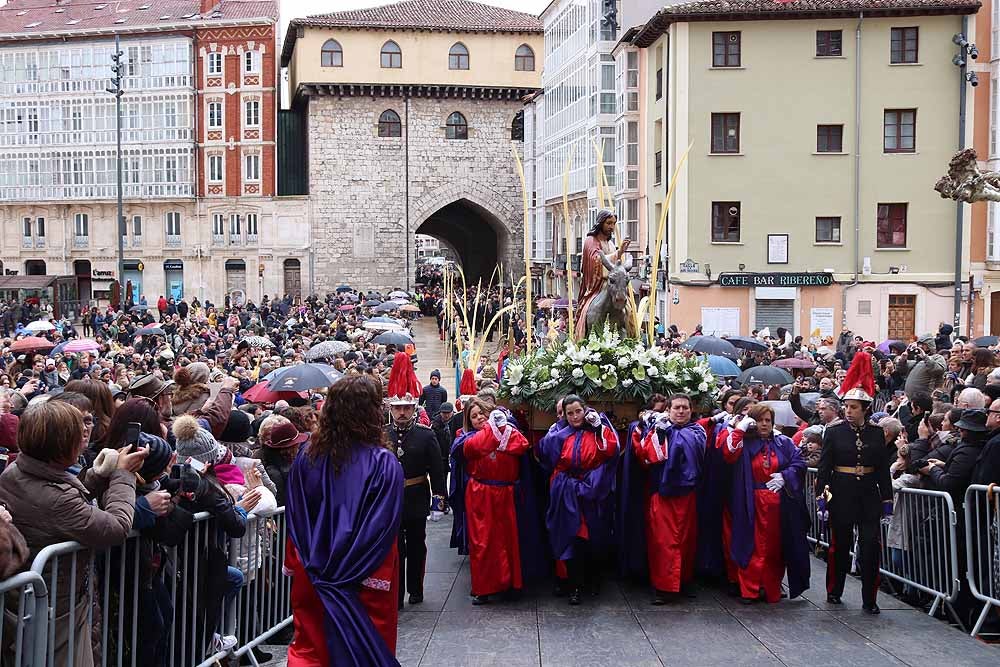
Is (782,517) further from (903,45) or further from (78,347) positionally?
(903,45)

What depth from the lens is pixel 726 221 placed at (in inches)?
1332

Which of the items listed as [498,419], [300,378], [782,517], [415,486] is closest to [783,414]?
[782,517]

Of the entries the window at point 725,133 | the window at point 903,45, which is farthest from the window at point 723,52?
the window at point 903,45

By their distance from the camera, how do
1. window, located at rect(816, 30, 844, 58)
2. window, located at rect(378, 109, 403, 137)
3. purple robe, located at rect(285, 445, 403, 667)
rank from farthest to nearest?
1. window, located at rect(378, 109, 403, 137)
2. window, located at rect(816, 30, 844, 58)
3. purple robe, located at rect(285, 445, 403, 667)

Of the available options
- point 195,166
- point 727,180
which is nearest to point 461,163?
point 195,166

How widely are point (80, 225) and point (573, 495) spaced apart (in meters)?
54.8

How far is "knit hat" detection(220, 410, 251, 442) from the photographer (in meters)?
7.54

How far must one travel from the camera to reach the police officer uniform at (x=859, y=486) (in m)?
8.42

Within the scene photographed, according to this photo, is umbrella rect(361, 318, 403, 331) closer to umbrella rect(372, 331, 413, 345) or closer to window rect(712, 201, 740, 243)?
umbrella rect(372, 331, 413, 345)

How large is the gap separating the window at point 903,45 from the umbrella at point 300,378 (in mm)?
24108

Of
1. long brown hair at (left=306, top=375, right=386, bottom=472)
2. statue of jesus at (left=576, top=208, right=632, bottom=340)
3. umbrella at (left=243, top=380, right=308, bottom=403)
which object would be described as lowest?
umbrella at (left=243, top=380, right=308, bottom=403)

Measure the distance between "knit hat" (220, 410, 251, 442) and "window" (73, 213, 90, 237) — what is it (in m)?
54.6

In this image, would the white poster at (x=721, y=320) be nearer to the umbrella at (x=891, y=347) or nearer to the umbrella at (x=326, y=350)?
the umbrella at (x=891, y=347)

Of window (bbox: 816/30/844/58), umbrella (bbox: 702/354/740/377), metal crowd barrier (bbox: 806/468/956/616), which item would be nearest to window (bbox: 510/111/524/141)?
window (bbox: 816/30/844/58)
